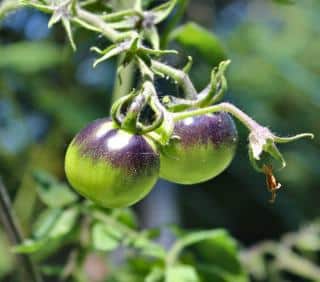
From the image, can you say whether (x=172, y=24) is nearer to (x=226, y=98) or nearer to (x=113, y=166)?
(x=113, y=166)

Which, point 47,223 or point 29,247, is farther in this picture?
point 47,223

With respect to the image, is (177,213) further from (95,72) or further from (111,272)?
(111,272)

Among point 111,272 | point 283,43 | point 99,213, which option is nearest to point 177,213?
point 283,43

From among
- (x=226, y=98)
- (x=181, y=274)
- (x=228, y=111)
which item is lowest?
(x=226, y=98)

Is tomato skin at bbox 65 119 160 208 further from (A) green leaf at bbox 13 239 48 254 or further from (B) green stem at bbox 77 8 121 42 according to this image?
(A) green leaf at bbox 13 239 48 254

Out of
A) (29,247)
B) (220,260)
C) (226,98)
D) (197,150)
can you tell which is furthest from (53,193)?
(226,98)

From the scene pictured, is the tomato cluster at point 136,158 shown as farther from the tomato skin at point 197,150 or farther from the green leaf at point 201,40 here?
the green leaf at point 201,40
